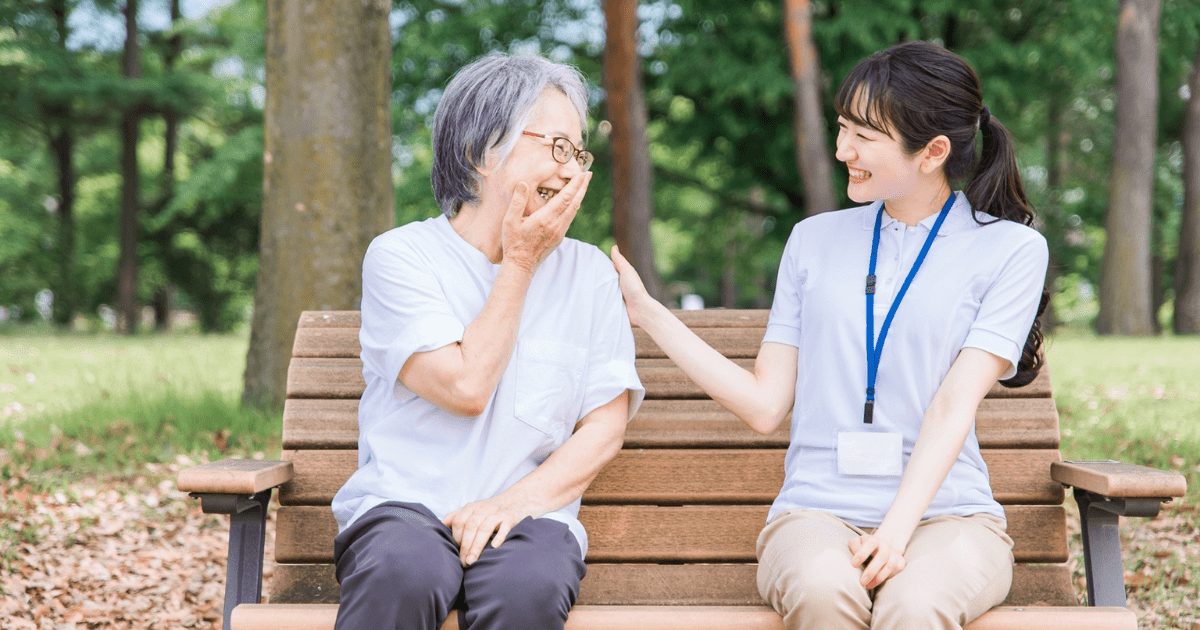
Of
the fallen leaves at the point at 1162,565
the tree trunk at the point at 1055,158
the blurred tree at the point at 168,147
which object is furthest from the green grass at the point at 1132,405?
the blurred tree at the point at 168,147

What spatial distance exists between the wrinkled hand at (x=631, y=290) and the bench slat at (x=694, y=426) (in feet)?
1.51

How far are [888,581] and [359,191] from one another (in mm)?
3984

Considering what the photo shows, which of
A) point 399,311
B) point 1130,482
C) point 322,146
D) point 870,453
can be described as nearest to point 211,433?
point 322,146

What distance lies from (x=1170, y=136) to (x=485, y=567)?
24137 millimetres

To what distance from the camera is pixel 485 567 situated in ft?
7.86

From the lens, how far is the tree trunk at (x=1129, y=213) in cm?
Result: 1589

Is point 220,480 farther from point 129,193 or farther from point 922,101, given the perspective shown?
point 129,193

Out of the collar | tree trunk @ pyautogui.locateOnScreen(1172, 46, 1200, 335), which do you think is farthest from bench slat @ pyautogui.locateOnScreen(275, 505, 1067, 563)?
tree trunk @ pyautogui.locateOnScreen(1172, 46, 1200, 335)

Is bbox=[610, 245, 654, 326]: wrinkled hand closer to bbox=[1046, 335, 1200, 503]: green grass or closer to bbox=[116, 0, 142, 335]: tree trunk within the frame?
bbox=[1046, 335, 1200, 503]: green grass

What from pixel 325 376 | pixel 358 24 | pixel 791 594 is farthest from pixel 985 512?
pixel 358 24

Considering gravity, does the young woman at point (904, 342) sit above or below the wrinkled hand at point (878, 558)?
above

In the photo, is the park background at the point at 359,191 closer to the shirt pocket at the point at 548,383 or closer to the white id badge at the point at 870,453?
the white id badge at the point at 870,453

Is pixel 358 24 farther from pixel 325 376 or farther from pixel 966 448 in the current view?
pixel 966 448

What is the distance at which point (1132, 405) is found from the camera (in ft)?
25.0
